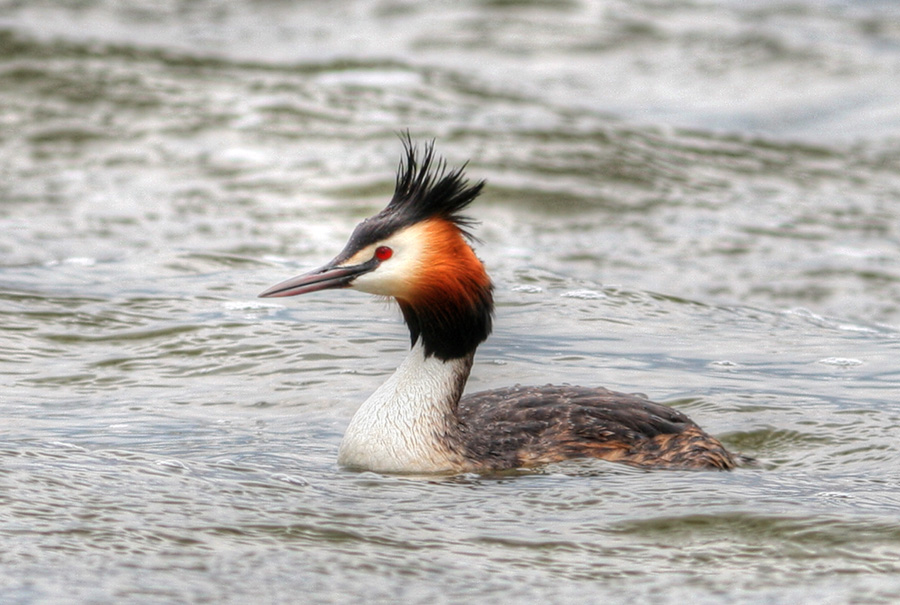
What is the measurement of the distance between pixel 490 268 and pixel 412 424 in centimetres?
479

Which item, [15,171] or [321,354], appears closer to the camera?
[321,354]

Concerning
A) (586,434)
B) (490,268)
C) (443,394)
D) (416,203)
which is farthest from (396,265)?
(490,268)

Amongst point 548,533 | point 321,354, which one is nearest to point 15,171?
point 321,354

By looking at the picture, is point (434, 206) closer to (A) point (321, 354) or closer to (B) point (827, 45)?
(A) point (321, 354)

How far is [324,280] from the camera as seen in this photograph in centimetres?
667

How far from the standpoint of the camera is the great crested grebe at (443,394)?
266 inches

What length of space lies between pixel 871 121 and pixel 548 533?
12189 mm

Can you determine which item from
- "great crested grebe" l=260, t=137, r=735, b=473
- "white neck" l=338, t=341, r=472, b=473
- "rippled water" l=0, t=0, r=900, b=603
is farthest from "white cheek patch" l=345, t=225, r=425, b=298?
"rippled water" l=0, t=0, r=900, b=603

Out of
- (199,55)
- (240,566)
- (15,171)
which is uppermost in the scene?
(199,55)

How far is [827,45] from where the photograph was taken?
19.3 meters

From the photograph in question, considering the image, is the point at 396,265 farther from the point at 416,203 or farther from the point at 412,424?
the point at 412,424

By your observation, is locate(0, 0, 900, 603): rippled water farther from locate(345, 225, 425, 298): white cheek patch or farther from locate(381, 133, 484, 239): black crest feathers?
locate(381, 133, 484, 239): black crest feathers

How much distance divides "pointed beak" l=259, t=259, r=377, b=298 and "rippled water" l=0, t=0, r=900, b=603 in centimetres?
80

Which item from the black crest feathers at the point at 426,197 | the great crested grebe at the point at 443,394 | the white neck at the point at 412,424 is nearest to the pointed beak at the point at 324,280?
the great crested grebe at the point at 443,394
